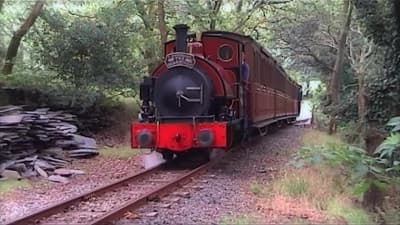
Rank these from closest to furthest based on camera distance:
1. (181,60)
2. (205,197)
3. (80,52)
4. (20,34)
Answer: (205,197), (181,60), (80,52), (20,34)

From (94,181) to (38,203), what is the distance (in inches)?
90.7

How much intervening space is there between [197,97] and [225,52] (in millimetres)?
1884

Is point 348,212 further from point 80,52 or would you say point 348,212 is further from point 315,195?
point 80,52

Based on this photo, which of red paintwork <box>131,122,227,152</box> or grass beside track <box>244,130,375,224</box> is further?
red paintwork <box>131,122,227,152</box>

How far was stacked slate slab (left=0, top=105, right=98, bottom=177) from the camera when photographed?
11578 mm

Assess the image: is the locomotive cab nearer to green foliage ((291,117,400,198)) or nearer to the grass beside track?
the grass beside track

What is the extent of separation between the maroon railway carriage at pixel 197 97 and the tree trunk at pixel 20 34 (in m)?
7.00

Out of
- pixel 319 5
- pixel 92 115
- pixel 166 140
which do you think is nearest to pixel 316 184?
pixel 166 140

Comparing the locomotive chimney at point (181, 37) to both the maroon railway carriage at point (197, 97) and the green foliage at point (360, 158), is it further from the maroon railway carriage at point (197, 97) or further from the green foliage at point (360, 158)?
the green foliage at point (360, 158)

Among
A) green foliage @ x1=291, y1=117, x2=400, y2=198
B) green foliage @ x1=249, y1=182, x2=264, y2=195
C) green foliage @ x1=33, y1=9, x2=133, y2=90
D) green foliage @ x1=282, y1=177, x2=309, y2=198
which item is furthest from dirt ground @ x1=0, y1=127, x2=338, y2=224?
green foliage @ x1=33, y1=9, x2=133, y2=90

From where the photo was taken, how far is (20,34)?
18.7m

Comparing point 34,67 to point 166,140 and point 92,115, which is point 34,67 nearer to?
point 92,115

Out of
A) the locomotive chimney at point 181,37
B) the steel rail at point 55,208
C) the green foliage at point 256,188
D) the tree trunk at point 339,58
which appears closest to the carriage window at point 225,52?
the locomotive chimney at point 181,37

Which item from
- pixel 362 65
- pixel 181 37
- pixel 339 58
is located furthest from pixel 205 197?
pixel 339 58
